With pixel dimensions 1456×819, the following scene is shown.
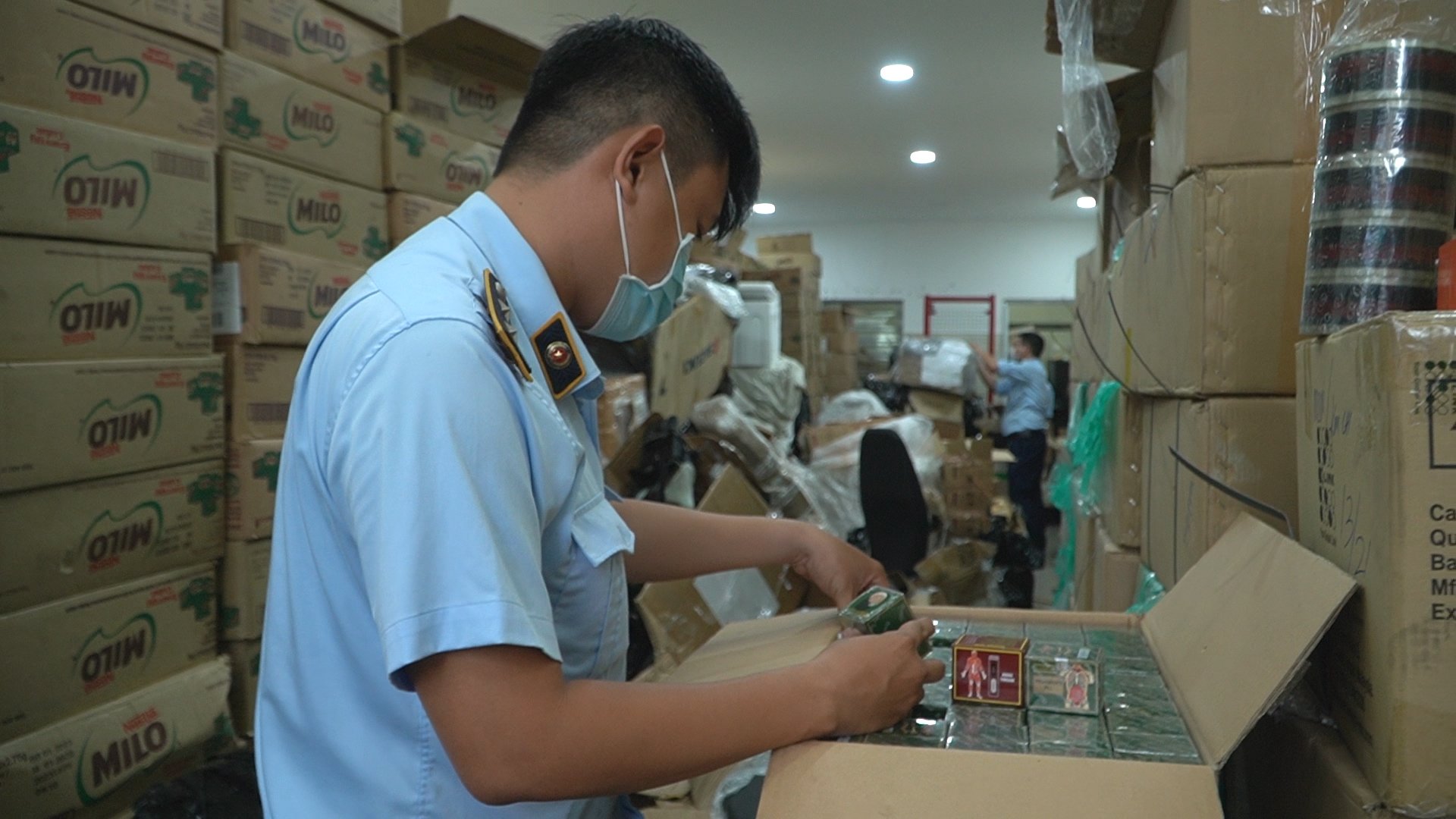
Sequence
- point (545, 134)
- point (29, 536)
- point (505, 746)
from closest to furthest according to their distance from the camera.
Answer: point (505, 746), point (545, 134), point (29, 536)

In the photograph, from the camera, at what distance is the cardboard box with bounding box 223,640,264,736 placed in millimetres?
1971

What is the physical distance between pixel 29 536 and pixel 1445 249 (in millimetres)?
1853

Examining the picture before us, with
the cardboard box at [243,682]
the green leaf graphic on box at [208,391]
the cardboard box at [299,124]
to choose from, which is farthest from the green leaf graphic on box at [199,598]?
the cardboard box at [299,124]

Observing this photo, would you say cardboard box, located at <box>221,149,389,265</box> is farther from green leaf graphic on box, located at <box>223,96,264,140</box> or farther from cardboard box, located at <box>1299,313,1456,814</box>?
cardboard box, located at <box>1299,313,1456,814</box>

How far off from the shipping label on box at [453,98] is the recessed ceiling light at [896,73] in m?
2.61

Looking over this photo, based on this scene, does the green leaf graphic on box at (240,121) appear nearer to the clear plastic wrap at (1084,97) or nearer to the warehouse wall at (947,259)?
the clear plastic wrap at (1084,97)

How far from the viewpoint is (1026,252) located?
9859 millimetres

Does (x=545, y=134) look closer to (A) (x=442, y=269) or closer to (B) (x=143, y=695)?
(A) (x=442, y=269)

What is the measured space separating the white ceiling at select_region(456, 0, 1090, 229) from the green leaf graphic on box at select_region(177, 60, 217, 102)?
87cm

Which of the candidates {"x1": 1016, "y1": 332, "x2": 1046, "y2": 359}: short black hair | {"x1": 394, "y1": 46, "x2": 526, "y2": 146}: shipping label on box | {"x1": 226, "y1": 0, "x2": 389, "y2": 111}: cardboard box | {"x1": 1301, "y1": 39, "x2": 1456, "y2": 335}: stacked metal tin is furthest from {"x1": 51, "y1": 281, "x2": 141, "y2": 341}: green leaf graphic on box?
{"x1": 1016, "y1": 332, "x2": 1046, "y2": 359}: short black hair

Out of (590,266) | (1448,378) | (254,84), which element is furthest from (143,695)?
(1448,378)

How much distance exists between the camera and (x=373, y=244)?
7.67 feet

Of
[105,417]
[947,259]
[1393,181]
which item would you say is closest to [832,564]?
[1393,181]

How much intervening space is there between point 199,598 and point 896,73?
4.11 m
